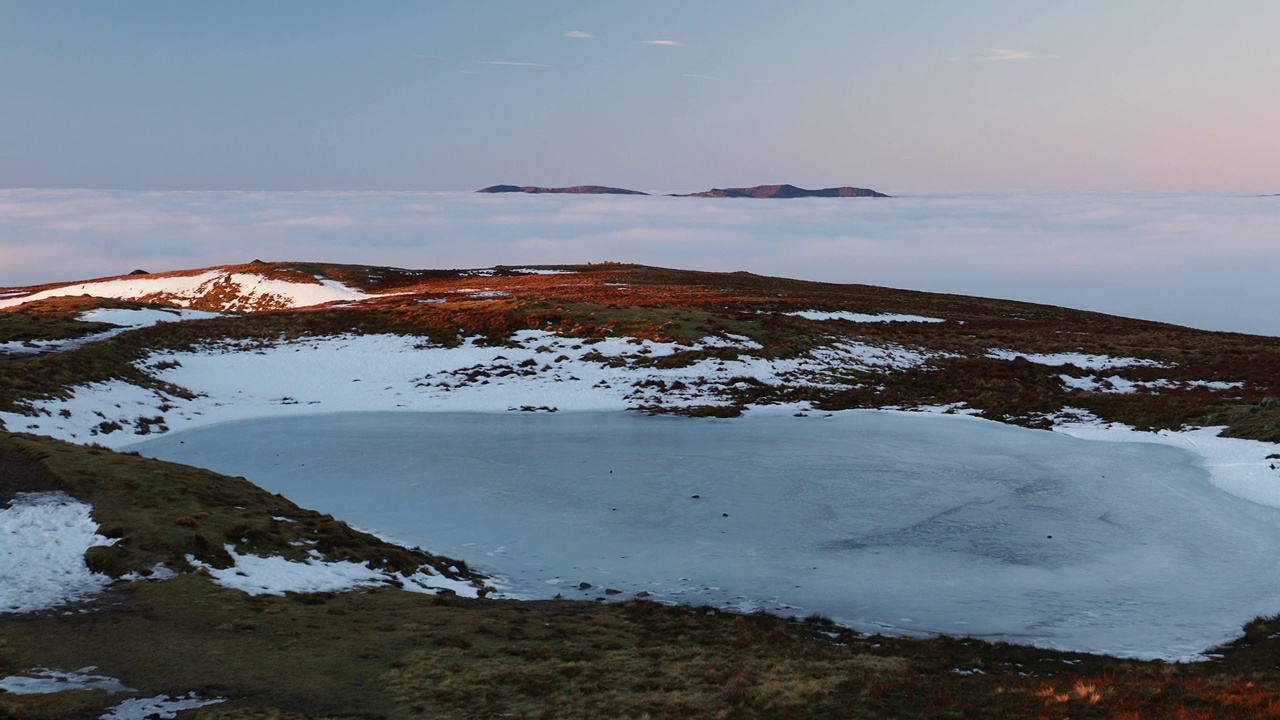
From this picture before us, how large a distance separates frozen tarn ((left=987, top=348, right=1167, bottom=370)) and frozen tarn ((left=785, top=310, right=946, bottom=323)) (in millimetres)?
10307

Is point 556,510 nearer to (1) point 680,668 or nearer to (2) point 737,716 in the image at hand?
(1) point 680,668

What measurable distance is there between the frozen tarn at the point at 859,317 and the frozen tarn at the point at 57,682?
1876 inches

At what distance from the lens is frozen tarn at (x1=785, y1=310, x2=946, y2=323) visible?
5631 cm

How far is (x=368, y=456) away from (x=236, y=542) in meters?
11.5

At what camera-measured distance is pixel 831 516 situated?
2083cm

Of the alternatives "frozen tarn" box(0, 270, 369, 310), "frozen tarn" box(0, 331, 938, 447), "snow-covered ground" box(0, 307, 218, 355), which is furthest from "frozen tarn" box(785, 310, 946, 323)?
"frozen tarn" box(0, 270, 369, 310)

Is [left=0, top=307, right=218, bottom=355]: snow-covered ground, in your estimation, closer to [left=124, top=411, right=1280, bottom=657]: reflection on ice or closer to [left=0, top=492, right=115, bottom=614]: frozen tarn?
[left=124, top=411, right=1280, bottom=657]: reflection on ice

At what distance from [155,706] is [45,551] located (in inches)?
272

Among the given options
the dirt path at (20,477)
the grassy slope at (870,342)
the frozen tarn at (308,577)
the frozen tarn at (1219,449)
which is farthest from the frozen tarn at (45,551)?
the frozen tarn at (1219,449)

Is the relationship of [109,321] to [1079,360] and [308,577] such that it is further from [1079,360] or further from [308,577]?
[1079,360]

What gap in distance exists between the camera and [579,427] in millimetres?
32625

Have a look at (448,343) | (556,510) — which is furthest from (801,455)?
(448,343)

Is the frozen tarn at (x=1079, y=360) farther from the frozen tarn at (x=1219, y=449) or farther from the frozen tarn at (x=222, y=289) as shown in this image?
the frozen tarn at (x=222, y=289)

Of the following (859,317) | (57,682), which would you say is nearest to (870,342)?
(859,317)
